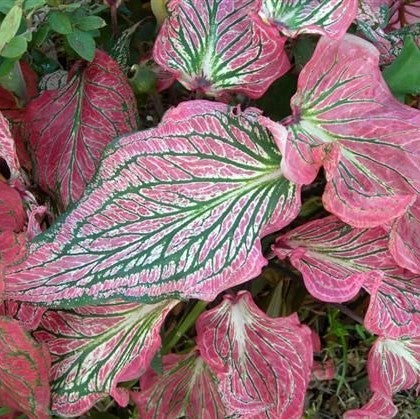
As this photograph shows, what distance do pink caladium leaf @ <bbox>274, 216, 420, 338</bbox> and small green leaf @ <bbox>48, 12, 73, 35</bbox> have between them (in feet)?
0.86

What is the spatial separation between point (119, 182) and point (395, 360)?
1.15ft

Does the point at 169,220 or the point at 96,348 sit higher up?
the point at 169,220

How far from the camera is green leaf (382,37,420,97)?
26.5 inches

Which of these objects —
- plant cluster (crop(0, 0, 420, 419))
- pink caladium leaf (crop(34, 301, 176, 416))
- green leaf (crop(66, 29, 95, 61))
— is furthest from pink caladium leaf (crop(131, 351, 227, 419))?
green leaf (crop(66, 29, 95, 61))

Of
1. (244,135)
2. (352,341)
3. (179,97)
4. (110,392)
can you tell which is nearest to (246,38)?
(244,135)

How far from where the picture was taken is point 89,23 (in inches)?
25.9

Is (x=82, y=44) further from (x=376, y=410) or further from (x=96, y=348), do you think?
(x=376, y=410)

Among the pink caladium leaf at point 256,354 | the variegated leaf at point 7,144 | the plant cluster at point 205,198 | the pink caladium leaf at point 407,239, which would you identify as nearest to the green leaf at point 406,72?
the plant cluster at point 205,198

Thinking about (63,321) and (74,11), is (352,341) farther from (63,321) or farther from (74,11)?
(74,11)

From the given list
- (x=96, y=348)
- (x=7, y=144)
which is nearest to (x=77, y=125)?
(x=7, y=144)

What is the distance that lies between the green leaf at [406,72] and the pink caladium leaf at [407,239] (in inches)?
4.1

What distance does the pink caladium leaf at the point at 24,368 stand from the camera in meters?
0.63

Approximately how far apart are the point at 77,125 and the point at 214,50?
0.15 meters

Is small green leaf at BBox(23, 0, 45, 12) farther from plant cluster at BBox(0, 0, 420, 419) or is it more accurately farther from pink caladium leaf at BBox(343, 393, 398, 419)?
pink caladium leaf at BBox(343, 393, 398, 419)
